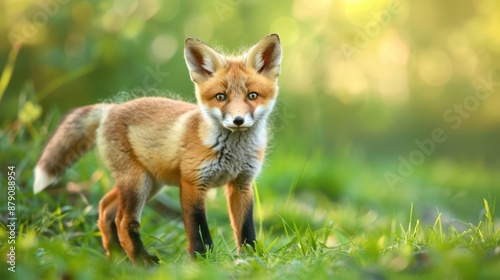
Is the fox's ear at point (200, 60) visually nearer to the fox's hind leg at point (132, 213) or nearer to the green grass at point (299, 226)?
the fox's hind leg at point (132, 213)

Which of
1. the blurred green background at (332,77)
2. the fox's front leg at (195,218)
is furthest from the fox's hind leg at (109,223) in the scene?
the blurred green background at (332,77)

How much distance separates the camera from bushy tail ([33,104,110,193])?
14.4ft

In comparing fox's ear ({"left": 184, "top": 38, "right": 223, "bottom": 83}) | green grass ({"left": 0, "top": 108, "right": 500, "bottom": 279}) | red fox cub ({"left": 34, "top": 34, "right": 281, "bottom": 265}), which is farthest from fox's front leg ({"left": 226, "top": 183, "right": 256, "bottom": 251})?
fox's ear ({"left": 184, "top": 38, "right": 223, "bottom": 83})

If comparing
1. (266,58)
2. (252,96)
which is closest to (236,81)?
(252,96)

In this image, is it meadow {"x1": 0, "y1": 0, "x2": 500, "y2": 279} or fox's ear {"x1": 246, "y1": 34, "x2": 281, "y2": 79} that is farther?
fox's ear {"x1": 246, "y1": 34, "x2": 281, "y2": 79}

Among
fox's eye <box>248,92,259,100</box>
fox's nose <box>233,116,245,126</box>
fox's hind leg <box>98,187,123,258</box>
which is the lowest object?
fox's hind leg <box>98,187,123,258</box>

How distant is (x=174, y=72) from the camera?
24.8ft

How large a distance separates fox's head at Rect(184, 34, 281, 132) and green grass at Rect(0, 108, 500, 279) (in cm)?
67

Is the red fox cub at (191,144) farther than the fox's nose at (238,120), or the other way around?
the red fox cub at (191,144)

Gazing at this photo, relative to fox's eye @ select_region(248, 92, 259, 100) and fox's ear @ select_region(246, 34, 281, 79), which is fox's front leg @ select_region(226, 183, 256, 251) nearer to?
fox's eye @ select_region(248, 92, 259, 100)

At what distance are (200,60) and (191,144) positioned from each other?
1.69 ft

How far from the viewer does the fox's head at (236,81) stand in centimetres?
361

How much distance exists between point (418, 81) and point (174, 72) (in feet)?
14.0

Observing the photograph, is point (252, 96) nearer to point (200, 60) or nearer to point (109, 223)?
point (200, 60)
